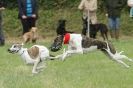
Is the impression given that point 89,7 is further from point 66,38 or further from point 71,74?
point 66,38

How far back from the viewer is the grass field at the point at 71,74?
995 cm

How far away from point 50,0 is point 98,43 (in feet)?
49.3

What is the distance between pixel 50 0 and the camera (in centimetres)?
2653

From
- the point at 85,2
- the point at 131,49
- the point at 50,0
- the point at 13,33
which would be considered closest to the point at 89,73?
the point at 131,49

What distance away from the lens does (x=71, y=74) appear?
1121 cm

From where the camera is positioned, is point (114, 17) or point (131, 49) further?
point (114, 17)

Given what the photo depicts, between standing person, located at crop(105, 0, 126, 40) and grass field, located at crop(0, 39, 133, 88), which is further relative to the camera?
standing person, located at crop(105, 0, 126, 40)

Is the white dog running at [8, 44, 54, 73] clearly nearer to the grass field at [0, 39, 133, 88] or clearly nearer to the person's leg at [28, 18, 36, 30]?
the grass field at [0, 39, 133, 88]

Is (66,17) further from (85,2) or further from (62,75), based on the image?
(62,75)

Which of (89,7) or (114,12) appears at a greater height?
(89,7)

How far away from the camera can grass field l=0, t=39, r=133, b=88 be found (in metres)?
9.95

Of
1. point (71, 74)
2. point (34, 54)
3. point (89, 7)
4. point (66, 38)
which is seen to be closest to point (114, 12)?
point (89, 7)

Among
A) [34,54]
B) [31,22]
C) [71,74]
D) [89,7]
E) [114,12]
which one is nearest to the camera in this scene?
[34,54]

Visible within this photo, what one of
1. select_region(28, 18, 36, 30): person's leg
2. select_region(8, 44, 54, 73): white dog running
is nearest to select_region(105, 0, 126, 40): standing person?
select_region(28, 18, 36, 30): person's leg
